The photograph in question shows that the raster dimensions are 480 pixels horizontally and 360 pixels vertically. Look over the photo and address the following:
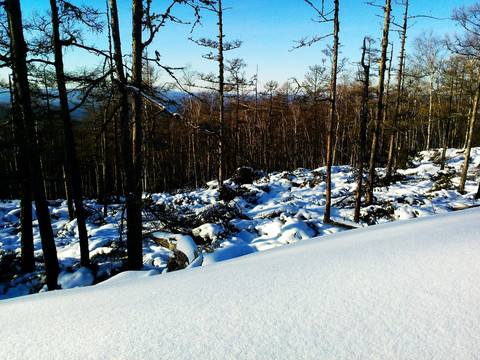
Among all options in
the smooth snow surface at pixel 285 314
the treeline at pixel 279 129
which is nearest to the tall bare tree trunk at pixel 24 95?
the treeline at pixel 279 129

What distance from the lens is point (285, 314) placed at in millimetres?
1170

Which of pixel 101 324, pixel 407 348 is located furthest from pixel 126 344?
pixel 407 348

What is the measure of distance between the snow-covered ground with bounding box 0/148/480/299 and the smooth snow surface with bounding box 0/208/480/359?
1.42 meters

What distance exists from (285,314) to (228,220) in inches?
331

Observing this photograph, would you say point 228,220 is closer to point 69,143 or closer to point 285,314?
point 69,143

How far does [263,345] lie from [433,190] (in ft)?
47.4

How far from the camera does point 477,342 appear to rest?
35.4 inches

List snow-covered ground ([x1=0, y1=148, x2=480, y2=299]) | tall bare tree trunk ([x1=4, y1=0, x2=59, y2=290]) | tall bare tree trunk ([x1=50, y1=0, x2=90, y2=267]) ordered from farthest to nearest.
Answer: snow-covered ground ([x1=0, y1=148, x2=480, y2=299]) < tall bare tree trunk ([x1=50, y1=0, x2=90, y2=267]) < tall bare tree trunk ([x1=4, y1=0, x2=59, y2=290])

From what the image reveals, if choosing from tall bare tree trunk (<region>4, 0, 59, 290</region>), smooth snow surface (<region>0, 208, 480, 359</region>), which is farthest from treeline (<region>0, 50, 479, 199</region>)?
smooth snow surface (<region>0, 208, 480, 359</region>)

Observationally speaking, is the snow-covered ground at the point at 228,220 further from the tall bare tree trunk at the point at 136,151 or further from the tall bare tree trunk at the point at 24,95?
the tall bare tree trunk at the point at 24,95

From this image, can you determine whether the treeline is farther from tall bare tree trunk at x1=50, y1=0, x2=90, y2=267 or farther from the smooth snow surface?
the smooth snow surface

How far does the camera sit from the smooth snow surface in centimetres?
96

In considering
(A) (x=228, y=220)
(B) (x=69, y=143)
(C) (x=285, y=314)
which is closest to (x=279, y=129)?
(A) (x=228, y=220)

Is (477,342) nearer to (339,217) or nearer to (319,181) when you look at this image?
(339,217)
